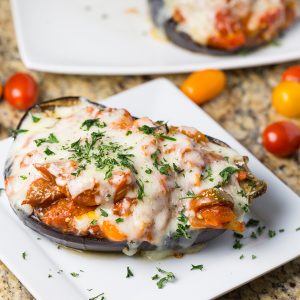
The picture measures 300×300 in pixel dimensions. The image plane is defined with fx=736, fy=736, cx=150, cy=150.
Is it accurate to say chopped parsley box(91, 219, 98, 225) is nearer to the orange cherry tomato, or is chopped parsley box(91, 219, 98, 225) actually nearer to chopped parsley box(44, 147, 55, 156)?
the orange cherry tomato

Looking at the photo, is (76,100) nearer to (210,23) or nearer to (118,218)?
(118,218)

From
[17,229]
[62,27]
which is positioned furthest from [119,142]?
[62,27]

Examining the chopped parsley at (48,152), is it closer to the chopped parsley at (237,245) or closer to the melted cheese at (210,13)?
the chopped parsley at (237,245)

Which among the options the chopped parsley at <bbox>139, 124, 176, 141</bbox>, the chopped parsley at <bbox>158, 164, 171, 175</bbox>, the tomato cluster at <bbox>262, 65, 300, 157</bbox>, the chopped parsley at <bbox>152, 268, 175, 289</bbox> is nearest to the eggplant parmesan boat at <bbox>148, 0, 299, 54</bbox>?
the tomato cluster at <bbox>262, 65, 300, 157</bbox>

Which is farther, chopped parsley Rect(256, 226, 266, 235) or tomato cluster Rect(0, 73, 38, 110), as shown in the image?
tomato cluster Rect(0, 73, 38, 110)

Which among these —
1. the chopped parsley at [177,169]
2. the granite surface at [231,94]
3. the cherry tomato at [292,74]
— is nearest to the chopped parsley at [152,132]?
the chopped parsley at [177,169]
